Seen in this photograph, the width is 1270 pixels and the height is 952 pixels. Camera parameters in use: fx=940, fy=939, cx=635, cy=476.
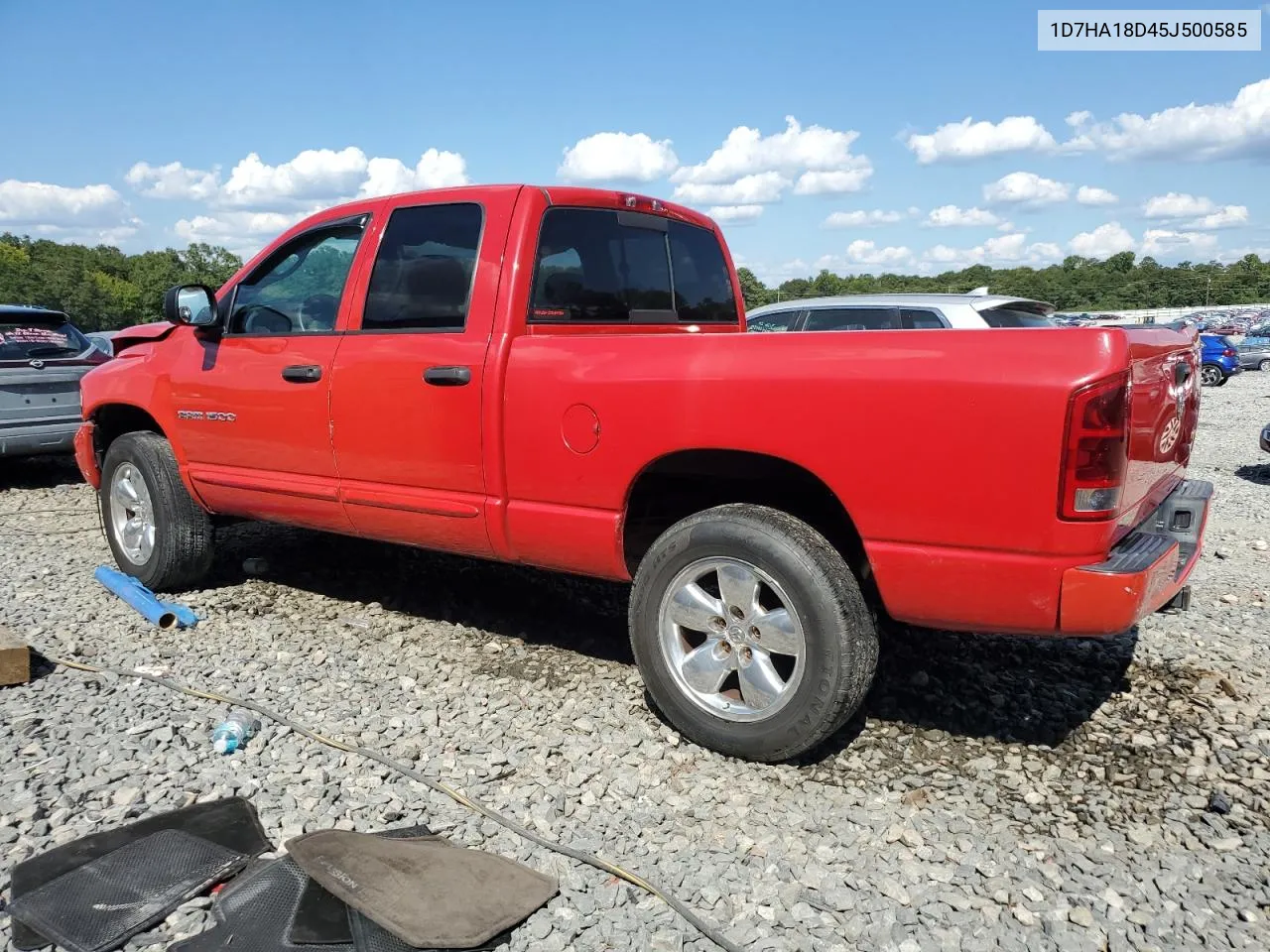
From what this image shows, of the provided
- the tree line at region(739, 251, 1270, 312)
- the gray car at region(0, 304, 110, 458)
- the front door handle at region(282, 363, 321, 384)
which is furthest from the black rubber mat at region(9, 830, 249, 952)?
the tree line at region(739, 251, 1270, 312)

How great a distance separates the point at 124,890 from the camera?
8.27ft

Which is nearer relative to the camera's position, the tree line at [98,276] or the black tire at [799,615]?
the black tire at [799,615]

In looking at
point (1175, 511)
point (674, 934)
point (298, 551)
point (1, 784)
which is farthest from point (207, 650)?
point (1175, 511)

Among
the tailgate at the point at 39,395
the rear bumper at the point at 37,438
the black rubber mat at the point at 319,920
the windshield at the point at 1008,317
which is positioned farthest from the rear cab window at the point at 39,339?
the windshield at the point at 1008,317

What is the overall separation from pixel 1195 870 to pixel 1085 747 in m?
0.72

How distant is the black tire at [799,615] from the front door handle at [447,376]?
1017 millimetres

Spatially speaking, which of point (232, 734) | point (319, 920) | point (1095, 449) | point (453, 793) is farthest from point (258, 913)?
point (1095, 449)

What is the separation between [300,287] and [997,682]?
3620 mm

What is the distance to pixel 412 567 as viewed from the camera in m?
5.64

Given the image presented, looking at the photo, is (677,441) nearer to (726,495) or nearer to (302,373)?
(726,495)

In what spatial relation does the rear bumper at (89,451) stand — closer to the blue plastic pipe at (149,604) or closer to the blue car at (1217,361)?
the blue plastic pipe at (149,604)

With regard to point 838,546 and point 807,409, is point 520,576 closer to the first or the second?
point 838,546

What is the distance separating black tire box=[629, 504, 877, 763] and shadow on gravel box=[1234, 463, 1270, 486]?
8194mm

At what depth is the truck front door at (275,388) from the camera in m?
4.24
